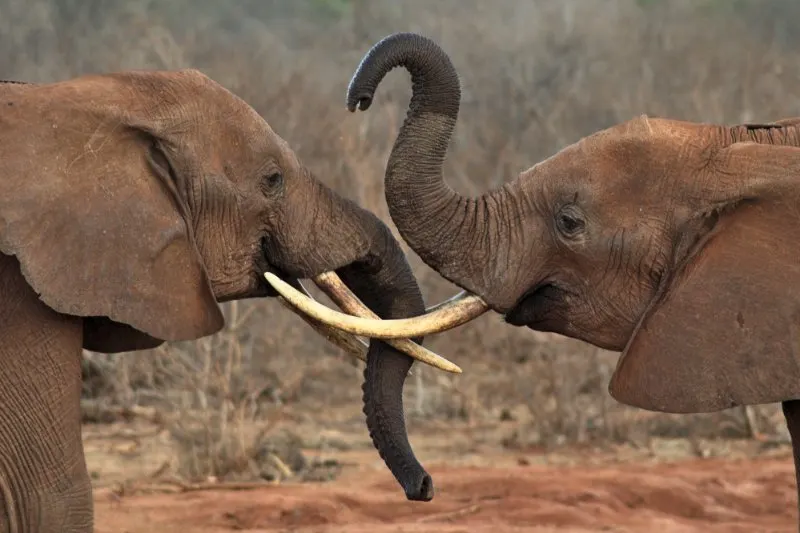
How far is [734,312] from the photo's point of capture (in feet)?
19.0

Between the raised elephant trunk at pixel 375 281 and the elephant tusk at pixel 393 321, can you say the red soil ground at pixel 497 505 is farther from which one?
the elephant tusk at pixel 393 321

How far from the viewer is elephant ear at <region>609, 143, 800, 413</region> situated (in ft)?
18.7

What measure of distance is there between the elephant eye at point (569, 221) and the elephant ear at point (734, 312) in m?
0.39

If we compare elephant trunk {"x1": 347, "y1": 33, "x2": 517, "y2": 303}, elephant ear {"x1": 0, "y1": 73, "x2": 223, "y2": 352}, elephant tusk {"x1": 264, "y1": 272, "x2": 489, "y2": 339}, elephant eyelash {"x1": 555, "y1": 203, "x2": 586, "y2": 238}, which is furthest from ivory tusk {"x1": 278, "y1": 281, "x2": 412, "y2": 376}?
elephant eyelash {"x1": 555, "y1": 203, "x2": 586, "y2": 238}

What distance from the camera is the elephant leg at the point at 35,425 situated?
224 inches

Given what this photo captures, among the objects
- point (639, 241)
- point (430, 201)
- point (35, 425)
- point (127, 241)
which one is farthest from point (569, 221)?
point (35, 425)

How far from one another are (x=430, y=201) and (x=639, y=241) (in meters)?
0.74

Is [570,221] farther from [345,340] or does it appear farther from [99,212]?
[99,212]

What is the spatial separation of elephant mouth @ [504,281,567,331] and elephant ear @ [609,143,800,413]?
0.39 meters

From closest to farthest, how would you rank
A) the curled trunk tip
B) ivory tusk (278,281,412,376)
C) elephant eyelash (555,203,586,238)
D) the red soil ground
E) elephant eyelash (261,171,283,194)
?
elephant eyelash (555,203,586,238), the curled trunk tip, elephant eyelash (261,171,283,194), ivory tusk (278,281,412,376), the red soil ground

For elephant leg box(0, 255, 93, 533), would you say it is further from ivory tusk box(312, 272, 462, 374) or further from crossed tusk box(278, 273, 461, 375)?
ivory tusk box(312, 272, 462, 374)

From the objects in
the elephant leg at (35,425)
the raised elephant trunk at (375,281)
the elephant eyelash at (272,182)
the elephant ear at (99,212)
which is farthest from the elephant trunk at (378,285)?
the elephant leg at (35,425)

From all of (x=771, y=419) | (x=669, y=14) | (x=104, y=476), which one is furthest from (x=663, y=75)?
(x=104, y=476)

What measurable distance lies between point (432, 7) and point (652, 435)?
1141cm
